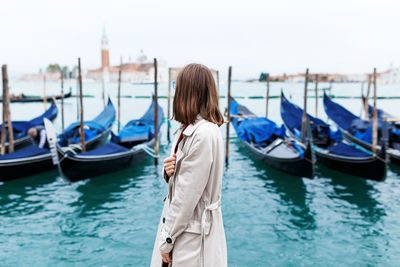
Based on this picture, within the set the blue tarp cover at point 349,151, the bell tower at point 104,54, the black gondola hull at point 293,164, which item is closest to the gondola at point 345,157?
the blue tarp cover at point 349,151

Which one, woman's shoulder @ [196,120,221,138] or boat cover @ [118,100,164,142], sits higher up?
woman's shoulder @ [196,120,221,138]

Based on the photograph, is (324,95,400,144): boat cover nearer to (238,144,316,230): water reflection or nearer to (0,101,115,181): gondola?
(238,144,316,230): water reflection

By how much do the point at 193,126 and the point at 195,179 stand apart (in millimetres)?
149

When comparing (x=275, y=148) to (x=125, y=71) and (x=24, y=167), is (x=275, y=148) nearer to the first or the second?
(x=24, y=167)

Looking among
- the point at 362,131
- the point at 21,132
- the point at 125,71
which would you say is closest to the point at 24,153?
the point at 21,132

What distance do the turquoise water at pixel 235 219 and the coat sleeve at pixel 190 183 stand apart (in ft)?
8.06

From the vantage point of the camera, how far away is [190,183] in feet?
2.94

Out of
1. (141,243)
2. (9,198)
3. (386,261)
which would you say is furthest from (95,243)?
(386,261)

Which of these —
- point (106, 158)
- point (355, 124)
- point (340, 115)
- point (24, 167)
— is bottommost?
point (24, 167)

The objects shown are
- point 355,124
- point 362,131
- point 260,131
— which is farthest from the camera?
point 355,124

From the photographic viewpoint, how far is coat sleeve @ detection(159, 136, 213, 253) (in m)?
0.89

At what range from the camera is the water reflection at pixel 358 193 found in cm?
441

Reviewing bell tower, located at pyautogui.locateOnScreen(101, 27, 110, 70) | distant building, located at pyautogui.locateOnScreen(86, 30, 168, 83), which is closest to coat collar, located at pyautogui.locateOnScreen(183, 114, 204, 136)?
distant building, located at pyautogui.locateOnScreen(86, 30, 168, 83)

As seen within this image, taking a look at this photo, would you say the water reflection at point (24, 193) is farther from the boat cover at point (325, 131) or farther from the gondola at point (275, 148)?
the boat cover at point (325, 131)
